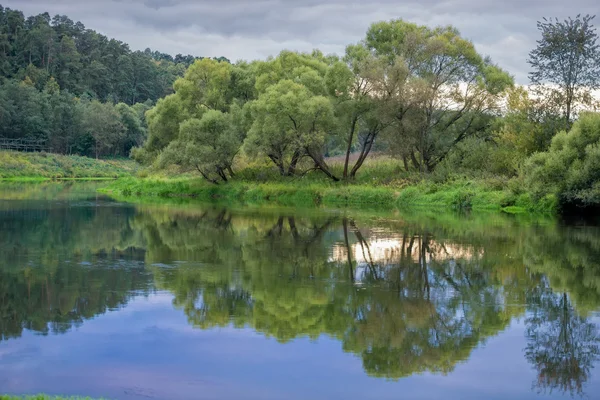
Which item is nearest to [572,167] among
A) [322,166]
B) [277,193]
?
[322,166]

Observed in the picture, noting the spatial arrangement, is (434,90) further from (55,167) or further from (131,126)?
(131,126)

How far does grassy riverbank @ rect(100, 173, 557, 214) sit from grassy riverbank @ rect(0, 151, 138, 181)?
3515 centimetres

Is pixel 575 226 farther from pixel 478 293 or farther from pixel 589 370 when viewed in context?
pixel 589 370

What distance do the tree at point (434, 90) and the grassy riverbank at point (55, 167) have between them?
56001 mm

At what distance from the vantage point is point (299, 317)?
12.5 metres

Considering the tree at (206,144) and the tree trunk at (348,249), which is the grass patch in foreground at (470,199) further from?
the tree at (206,144)

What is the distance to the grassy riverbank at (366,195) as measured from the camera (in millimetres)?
39625

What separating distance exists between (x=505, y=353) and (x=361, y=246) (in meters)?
12.0

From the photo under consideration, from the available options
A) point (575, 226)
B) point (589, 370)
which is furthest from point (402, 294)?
point (575, 226)

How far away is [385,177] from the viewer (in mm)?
50062

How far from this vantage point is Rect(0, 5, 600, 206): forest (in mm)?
41438

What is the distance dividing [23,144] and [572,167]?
296 feet

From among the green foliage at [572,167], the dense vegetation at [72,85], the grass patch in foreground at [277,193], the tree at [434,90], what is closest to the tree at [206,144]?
the grass patch in foreground at [277,193]

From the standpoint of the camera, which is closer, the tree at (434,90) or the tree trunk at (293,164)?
the tree at (434,90)
